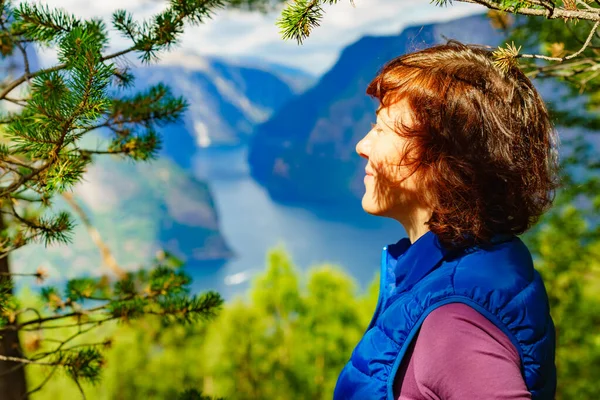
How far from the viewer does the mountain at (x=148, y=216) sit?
35562 millimetres

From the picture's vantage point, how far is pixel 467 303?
2.42 feet

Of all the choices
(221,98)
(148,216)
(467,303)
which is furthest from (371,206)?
(221,98)

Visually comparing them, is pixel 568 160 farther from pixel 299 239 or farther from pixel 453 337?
pixel 299 239

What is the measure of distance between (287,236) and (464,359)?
31470 millimetres

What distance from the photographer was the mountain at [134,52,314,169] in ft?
170

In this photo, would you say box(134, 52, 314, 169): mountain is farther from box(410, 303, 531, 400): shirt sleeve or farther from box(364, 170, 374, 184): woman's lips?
box(410, 303, 531, 400): shirt sleeve

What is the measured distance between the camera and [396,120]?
0.91m

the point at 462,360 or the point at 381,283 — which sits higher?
the point at 381,283

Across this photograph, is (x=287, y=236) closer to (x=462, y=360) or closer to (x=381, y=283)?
(x=381, y=283)

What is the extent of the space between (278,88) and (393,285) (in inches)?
2352

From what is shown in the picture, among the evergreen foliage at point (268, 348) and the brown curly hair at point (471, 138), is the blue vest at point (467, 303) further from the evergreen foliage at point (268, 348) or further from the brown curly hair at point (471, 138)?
the evergreen foliage at point (268, 348)

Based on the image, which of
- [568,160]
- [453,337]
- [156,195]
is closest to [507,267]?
[453,337]

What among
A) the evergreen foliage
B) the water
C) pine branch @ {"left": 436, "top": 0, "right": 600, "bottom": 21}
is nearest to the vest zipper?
pine branch @ {"left": 436, "top": 0, "right": 600, "bottom": 21}

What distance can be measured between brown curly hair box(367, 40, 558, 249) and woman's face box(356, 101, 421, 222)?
0.02 metres
